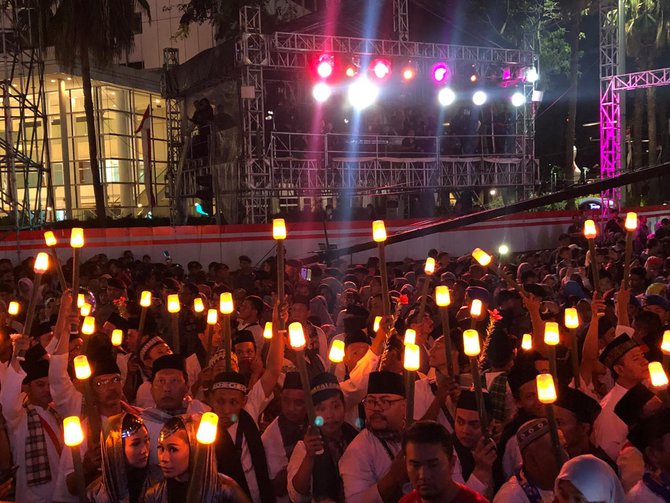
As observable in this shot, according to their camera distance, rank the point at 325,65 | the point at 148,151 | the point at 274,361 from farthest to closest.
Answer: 1. the point at 148,151
2. the point at 325,65
3. the point at 274,361

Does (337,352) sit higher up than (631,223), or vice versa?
(631,223)

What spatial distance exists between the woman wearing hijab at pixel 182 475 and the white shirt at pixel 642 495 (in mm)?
1853

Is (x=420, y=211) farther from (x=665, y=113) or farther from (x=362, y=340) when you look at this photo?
(x=665, y=113)

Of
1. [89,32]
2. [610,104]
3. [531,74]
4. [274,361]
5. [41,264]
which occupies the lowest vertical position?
[274,361]

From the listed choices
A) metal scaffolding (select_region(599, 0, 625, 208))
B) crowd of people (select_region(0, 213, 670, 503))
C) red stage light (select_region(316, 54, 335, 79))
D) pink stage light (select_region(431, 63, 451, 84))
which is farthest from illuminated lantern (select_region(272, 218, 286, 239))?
metal scaffolding (select_region(599, 0, 625, 208))

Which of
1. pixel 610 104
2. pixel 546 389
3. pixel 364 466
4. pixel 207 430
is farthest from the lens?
pixel 610 104

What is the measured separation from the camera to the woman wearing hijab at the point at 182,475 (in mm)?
3975

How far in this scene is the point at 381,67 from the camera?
21.2m

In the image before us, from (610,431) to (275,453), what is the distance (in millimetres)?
2027

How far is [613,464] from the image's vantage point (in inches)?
182

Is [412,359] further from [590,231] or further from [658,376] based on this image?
[590,231]

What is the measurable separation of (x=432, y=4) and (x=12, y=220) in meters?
15.8

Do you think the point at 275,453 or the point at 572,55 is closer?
the point at 275,453

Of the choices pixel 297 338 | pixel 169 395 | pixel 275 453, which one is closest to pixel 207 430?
pixel 297 338
